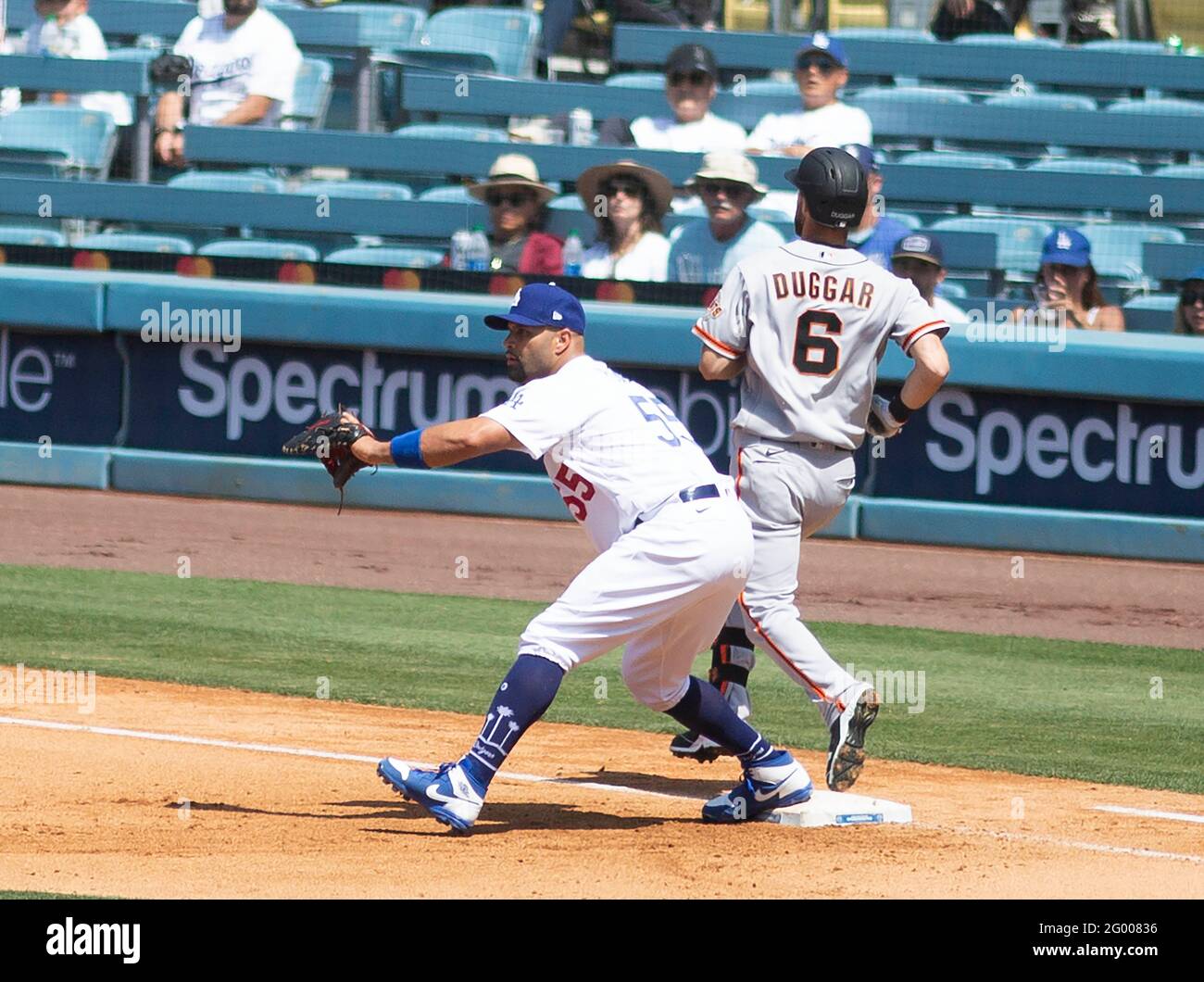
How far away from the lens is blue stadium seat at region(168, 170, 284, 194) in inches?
505

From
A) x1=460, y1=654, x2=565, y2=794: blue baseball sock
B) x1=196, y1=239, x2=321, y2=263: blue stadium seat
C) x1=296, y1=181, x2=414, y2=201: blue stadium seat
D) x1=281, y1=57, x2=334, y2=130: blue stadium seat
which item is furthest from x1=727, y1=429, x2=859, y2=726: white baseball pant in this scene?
x1=281, y1=57, x2=334, y2=130: blue stadium seat

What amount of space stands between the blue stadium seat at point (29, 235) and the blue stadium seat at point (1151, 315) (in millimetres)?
7080

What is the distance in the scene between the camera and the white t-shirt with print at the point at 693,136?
40.3 feet

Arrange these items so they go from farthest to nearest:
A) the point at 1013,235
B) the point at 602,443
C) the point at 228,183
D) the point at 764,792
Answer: the point at 228,183
the point at 1013,235
the point at 764,792
the point at 602,443

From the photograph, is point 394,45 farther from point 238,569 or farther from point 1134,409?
point 1134,409

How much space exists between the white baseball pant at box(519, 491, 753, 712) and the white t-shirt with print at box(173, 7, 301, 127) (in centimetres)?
899

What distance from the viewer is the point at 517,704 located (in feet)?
16.6

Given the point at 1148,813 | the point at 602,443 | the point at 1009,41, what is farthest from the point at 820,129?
the point at 602,443

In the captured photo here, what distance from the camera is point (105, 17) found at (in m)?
15.5

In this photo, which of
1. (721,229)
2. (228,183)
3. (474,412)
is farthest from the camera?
(228,183)

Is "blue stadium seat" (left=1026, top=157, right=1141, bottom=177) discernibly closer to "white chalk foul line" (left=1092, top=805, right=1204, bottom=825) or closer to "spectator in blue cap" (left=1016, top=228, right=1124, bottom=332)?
"spectator in blue cap" (left=1016, top=228, right=1124, bottom=332)

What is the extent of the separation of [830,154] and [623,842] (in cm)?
218

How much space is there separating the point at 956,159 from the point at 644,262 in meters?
2.60

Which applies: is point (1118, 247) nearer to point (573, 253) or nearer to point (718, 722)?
point (573, 253)
